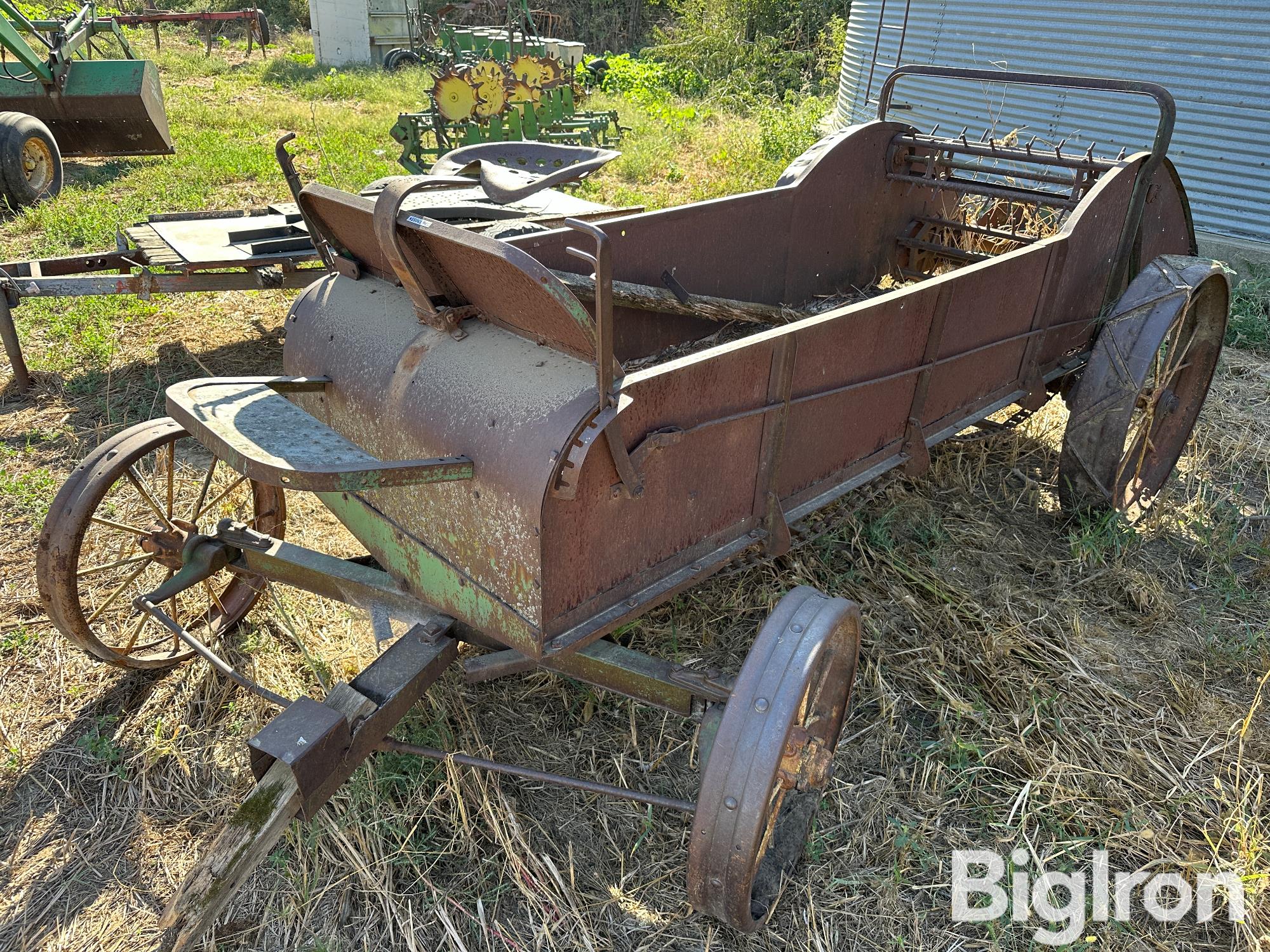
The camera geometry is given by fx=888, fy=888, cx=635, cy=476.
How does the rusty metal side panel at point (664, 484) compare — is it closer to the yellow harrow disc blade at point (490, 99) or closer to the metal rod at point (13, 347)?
the metal rod at point (13, 347)

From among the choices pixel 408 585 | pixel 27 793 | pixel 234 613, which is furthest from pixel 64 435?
pixel 408 585

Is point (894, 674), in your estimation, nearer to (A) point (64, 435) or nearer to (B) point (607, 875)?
(B) point (607, 875)

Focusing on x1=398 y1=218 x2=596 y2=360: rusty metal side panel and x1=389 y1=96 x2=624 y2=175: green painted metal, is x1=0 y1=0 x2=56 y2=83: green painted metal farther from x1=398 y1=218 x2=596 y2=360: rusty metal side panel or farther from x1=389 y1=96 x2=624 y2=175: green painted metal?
x1=398 y1=218 x2=596 y2=360: rusty metal side panel

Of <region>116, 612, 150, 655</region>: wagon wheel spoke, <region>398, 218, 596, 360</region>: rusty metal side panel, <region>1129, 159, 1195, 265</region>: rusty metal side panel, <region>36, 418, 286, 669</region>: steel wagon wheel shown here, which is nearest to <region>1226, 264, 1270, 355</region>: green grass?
<region>1129, 159, 1195, 265</region>: rusty metal side panel

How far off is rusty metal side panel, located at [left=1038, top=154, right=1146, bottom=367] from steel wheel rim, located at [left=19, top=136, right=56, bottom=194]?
7925mm

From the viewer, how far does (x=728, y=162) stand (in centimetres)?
945

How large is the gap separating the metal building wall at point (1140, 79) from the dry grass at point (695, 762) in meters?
3.51

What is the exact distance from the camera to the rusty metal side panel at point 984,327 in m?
3.03

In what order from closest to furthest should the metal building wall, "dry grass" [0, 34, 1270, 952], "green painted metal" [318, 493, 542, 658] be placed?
1. "green painted metal" [318, 493, 542, 658]
2. "dry grass" [0, 34, 1270, 952]
3. the metal building wall

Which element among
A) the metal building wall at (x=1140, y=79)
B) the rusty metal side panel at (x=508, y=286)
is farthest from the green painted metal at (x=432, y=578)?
the metal building wall at (x=1140, y=79)

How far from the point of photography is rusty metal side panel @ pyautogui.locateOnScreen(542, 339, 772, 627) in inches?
82.7

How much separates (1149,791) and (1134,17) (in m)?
6.55

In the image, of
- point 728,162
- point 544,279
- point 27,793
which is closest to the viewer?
point 544,279

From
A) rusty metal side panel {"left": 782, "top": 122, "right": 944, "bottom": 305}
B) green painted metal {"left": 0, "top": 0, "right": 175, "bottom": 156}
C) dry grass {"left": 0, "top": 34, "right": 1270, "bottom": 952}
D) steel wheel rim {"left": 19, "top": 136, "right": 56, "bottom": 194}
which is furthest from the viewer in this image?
green painted metal {"left": 0, "top": 0, "right": 175, "bottom": 156}
